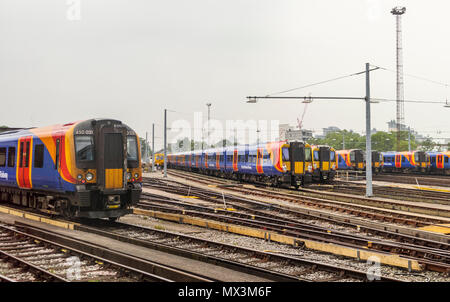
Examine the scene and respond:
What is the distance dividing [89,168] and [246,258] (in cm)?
629

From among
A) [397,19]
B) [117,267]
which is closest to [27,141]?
[117,267]

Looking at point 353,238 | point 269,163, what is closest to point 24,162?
point 353,238

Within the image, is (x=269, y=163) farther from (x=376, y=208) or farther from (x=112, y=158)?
(x=112, y=158)

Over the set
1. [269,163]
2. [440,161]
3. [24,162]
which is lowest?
[440,161]

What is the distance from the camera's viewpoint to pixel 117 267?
855cm

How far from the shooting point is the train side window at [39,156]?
15.0 metres

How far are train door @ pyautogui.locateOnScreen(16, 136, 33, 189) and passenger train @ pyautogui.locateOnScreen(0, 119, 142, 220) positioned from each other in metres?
0.81

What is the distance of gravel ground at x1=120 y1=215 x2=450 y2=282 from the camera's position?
27.9 ft

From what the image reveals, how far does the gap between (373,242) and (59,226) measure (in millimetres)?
9752

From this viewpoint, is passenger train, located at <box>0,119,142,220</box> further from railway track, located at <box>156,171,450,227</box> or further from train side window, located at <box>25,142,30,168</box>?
railway track, located at <box>156,171,450,227</box>

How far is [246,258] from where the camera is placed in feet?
32.2

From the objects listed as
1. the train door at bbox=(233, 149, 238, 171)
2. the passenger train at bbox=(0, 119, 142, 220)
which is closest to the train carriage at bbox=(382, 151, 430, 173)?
the train door at bbox=(233, 149, 238, 171)

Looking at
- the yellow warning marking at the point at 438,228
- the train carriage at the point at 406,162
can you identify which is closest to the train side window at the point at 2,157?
the yellow warning marking at the point at 438,228
